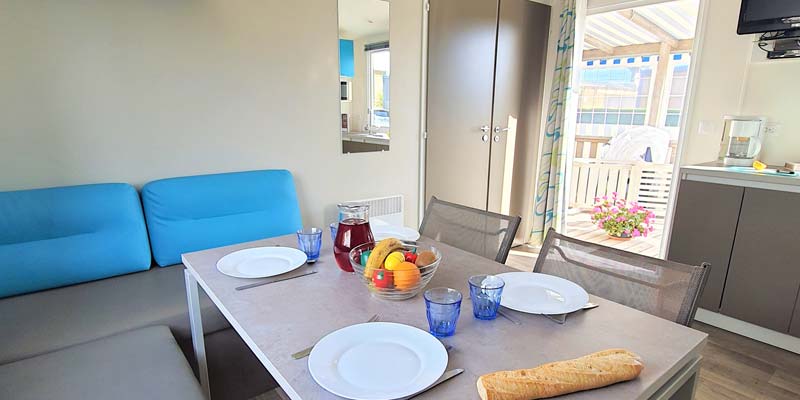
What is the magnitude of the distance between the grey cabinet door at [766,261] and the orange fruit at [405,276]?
2.21 meters

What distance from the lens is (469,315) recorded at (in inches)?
41.3

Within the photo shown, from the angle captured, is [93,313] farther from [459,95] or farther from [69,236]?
[459,95]

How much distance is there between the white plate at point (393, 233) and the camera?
1631mm

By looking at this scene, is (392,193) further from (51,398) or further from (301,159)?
(51,398)

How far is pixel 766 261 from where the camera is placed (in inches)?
87.4

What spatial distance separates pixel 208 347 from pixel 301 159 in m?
1.28

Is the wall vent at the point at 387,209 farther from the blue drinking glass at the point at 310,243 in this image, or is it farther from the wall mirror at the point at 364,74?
the blue drinking glass at the point at 310,243

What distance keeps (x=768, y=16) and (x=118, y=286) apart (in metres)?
3.62

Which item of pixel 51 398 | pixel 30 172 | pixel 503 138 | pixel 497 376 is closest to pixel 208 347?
pixel 51 398

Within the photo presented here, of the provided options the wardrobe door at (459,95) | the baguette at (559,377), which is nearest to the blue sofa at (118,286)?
the baguette at (559,377)

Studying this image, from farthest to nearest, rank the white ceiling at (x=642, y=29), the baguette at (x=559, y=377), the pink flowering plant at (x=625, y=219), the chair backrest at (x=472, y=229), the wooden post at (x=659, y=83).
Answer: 1. the wooden post at (x=659, y=83)
2. the white ceiling at (x=642, y=29)
3. the pink flowering plant at (x=625, y=219)
4. the chair backrest at (x=472, y=229)
5. the baguette at (x=559, y=377)

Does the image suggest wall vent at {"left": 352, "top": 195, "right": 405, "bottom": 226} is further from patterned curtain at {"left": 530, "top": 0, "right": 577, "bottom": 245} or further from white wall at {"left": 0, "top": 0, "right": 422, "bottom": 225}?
patterned curtain at {"left": 530, "top": 0, "right": 577, "bottom": 245}

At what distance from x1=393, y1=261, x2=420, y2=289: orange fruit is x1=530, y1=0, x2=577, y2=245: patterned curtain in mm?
2922

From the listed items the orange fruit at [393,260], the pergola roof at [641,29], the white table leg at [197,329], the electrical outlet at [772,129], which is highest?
the pergola roof at [641,29]
